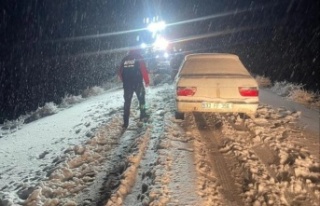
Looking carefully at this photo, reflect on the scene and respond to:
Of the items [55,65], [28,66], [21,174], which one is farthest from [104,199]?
[28,66]

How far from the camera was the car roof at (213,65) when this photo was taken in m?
7.75

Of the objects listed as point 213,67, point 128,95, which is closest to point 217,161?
point 128,95

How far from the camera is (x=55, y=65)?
37.6 m

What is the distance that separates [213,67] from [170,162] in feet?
11.1

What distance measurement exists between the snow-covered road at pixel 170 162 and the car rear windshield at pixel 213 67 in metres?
1.17

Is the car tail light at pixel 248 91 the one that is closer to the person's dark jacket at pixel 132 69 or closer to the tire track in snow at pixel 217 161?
the tire track in snow at pixel 217 161

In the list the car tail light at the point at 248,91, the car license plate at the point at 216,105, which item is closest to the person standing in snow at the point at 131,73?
the car license plate at the point at 216,105

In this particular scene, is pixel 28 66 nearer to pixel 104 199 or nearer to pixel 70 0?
pixel 70 0

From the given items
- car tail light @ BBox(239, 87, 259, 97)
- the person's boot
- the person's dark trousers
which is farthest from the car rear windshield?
the person's boot

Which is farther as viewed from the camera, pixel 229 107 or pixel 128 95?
pixel 128 95

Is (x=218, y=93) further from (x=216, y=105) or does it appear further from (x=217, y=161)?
(x=217, y=161)

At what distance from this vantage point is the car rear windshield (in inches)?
303

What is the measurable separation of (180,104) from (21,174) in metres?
3.47

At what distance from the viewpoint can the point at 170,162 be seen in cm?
541
